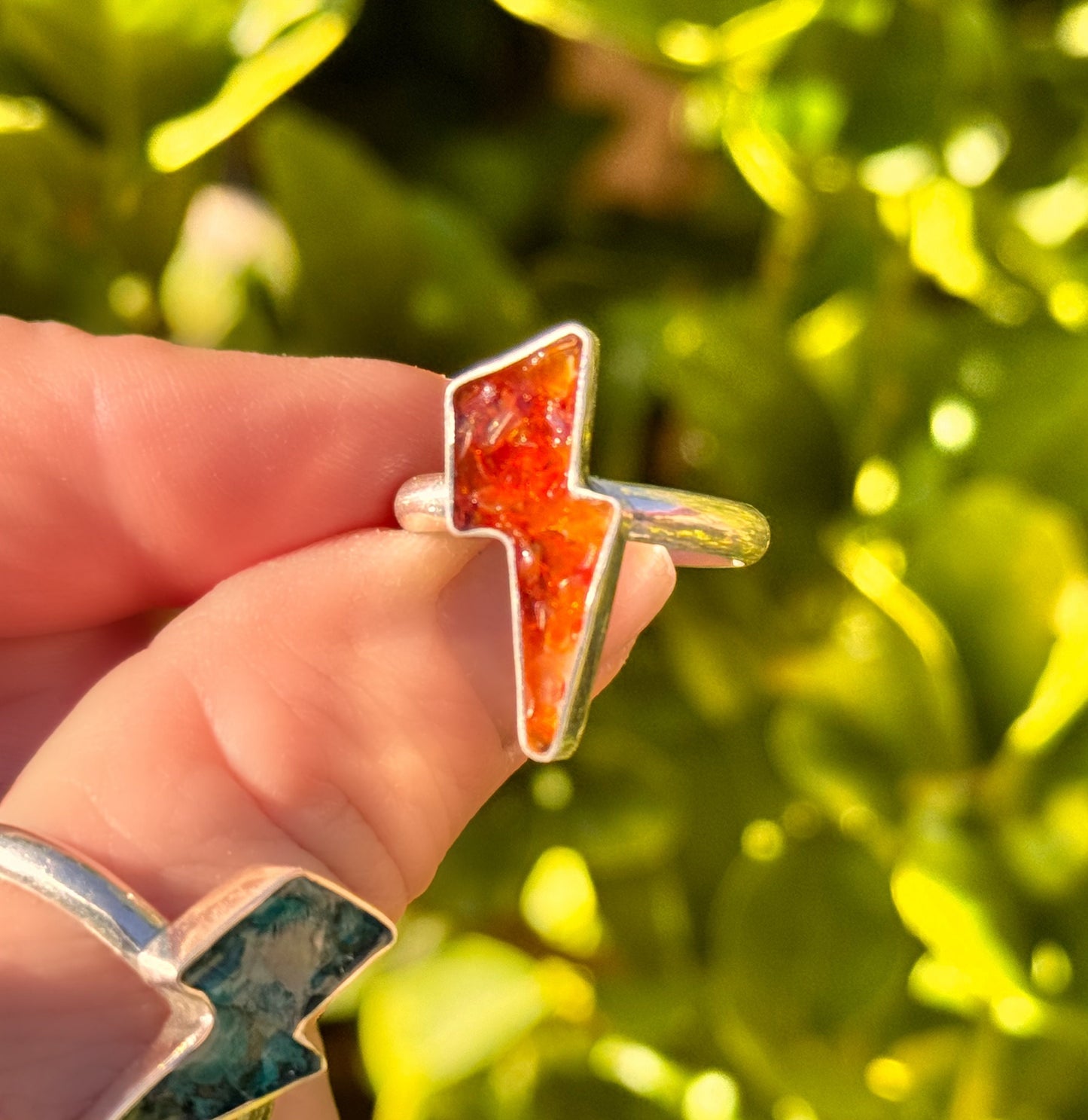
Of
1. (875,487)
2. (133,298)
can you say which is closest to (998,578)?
(875,487)

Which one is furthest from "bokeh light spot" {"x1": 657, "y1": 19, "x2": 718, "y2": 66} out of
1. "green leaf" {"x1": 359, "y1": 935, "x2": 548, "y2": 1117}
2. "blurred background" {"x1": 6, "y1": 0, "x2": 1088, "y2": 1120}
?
"green leaf" {"x1": 359, "y1": 935, "x2": 548, "y2": 1117}

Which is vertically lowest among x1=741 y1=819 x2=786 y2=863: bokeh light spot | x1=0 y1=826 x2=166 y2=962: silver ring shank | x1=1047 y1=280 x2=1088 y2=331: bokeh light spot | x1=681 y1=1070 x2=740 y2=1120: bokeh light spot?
x1=681 y1=1070 x2=740 y2=1120: bokeh light spot

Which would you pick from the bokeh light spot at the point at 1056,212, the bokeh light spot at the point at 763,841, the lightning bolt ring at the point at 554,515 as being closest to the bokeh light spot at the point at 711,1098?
the bokeh light spot at the point at 763,841

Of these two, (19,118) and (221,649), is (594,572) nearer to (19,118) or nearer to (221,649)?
(221,649)

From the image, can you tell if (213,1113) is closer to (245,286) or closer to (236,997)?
(236,997)

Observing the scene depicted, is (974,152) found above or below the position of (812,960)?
above

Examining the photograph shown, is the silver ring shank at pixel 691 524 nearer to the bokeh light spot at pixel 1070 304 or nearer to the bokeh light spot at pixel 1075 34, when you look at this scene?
the bokeh light spot at pixel 1070 304

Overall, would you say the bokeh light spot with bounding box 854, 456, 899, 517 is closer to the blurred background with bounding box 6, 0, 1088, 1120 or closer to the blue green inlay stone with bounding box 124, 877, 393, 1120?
the blurred background with bounding box 6, 0, 1088, 1120
